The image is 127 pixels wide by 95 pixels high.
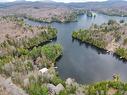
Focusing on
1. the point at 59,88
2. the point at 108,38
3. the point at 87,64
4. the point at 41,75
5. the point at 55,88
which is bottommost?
the point at 87,64

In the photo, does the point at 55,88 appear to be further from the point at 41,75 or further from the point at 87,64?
the point at 87,64

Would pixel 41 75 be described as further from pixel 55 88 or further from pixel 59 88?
pixel 59 88

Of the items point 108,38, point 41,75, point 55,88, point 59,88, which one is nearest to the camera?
point 55,88

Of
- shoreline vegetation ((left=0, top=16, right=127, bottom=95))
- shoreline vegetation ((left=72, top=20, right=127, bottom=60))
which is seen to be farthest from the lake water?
shoreline vegetation ((left=0, top=16, right=127, bottom=95))

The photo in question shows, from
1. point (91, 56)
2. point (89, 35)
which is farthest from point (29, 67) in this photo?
point (89, 35)

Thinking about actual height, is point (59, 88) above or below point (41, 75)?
below

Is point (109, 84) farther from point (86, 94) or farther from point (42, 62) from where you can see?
point (42, 62)

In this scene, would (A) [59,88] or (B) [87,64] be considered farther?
(B) [87,64]

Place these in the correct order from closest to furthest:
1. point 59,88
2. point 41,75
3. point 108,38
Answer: point 59,88
point 41,75
point 108,38

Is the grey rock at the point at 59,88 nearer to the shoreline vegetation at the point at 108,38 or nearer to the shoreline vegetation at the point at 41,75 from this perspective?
the shoreline vegetation at the point at 41,75

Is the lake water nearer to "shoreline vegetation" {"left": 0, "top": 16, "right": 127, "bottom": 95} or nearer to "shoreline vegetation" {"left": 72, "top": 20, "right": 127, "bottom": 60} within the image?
"shoreline vegetation" {"left": 72, "top": 20, "right": 127, "bottom": 60}

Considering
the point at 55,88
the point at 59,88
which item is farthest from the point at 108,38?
the point at 55,88
